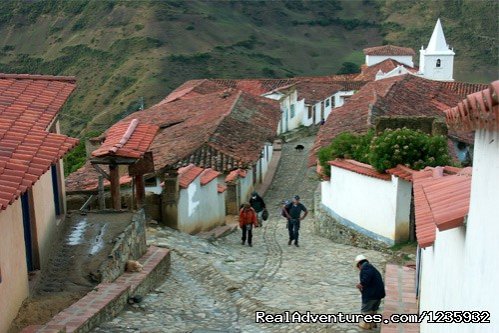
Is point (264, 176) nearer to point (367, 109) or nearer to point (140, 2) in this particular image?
point (367, 109)

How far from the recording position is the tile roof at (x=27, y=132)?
669cm

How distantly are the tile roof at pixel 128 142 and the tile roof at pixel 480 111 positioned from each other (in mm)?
7591

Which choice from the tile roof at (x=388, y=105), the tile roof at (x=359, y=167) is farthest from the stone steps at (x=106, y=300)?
the tile roof at (x=388, y=105)

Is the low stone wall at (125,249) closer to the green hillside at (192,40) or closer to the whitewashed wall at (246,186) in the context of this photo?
the whitewashed wall at (246,186)

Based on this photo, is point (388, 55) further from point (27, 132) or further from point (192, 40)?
point (27, 132)

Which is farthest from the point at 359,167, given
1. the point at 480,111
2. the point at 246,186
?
the point at 480,111

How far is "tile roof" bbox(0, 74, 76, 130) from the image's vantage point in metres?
9.30

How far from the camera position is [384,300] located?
8.96 m

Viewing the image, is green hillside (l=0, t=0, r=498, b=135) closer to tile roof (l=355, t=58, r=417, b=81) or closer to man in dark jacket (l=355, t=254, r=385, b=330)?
tile roof (l=355, t=58, r=417, b=81)

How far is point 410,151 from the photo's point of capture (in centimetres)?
1380

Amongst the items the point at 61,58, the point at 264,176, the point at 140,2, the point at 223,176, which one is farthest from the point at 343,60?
the point at 223,176

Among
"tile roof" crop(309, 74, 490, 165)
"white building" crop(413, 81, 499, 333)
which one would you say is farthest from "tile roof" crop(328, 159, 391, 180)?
"white building" crop(413, 81, 499, 333)

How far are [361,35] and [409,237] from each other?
8078 centimetres

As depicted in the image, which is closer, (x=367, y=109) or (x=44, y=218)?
(x=44, y=218)
